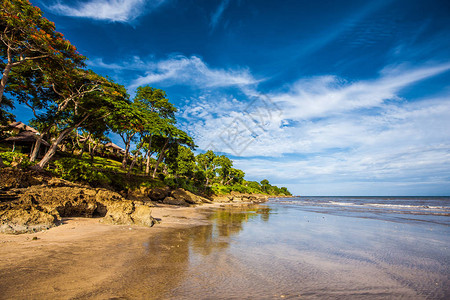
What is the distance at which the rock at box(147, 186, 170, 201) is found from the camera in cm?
2247

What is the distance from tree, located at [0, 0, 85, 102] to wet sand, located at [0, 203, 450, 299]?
1330cm

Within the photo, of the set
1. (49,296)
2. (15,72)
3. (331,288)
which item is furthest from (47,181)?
(331,288)

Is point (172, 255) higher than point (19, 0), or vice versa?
point (19, 0)

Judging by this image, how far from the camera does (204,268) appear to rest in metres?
4.67

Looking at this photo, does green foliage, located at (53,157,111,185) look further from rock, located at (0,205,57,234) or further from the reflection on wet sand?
the reflection on wet sand

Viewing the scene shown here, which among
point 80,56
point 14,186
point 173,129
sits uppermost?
point 80,56

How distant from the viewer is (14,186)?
10.2 metres

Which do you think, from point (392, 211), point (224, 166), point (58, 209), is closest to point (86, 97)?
point (58, 209)

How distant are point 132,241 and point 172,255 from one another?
1.97m

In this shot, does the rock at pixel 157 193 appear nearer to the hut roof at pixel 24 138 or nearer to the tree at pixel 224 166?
the hut roof at pixel 24 138

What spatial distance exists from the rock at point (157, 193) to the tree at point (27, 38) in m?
14.2

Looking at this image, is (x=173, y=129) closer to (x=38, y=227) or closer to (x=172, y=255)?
(x=38, y=227)

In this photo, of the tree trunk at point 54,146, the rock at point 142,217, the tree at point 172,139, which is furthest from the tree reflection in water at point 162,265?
the tree at point 172,139

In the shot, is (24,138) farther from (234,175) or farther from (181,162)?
(234,175)
